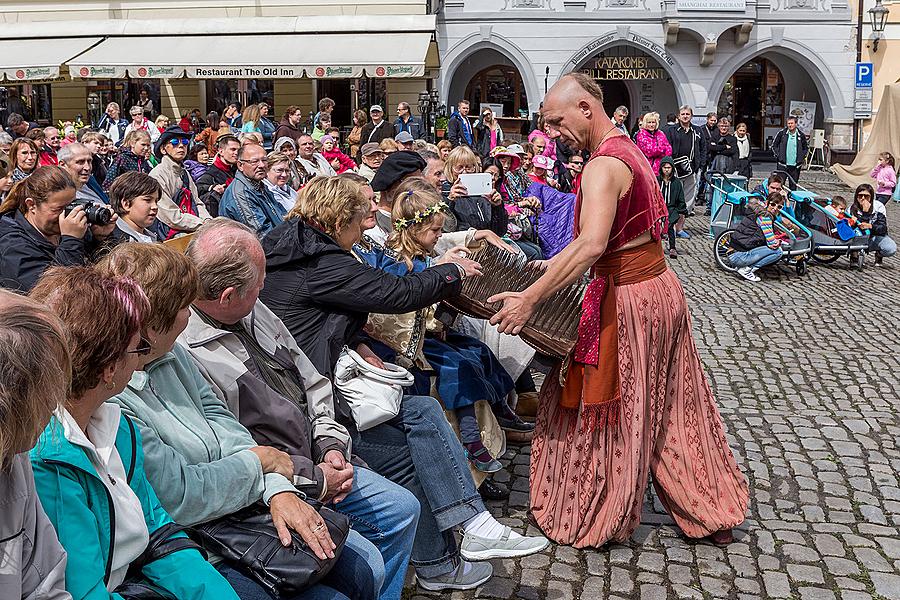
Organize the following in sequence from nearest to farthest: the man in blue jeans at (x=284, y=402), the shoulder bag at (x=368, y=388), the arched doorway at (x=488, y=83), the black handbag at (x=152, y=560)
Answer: the black handbag at (x=152, y=560) < the man in blue jeans at (x=284, y=402) < the shoulder bag at (x=368, y=388) < the arched doorway at (x=488, y=83)

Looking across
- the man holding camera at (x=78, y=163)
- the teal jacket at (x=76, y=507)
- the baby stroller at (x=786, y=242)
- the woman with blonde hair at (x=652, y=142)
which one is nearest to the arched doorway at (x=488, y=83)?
the woman with blonde hair at (x=652, y=142)

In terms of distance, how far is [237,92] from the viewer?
26266 mm

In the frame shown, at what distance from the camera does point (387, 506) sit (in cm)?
327

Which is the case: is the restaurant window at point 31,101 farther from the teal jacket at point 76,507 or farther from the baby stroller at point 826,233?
the teal jacket at point 76,507

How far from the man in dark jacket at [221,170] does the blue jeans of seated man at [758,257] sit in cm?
584

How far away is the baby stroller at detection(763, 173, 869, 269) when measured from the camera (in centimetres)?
1184

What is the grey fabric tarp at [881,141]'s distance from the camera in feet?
74.8

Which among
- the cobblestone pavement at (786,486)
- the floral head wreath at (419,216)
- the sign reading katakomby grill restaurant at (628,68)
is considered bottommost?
the cobblestone pavement at (786,486)

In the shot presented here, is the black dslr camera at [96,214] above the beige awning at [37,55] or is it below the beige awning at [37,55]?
below

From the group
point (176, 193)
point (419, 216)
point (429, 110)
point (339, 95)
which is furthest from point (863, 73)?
point (419, 216)

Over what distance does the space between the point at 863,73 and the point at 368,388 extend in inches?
1018

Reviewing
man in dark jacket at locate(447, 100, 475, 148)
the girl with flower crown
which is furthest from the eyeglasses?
man in dark jacket at locate(447, 100, 475, 148)

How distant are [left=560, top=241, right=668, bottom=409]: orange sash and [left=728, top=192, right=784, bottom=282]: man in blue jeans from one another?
24.9 ft

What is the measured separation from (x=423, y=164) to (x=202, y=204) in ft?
10.9
